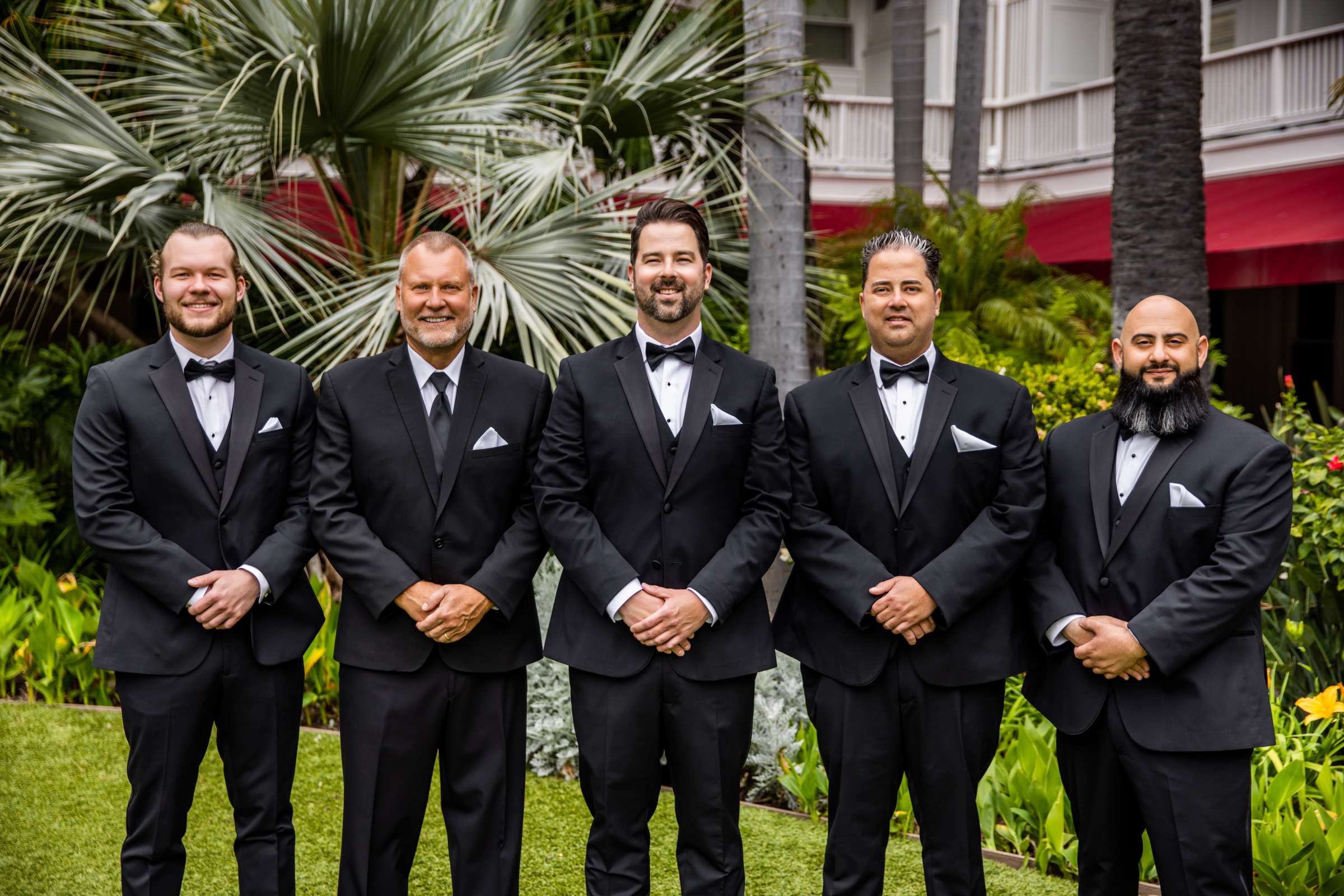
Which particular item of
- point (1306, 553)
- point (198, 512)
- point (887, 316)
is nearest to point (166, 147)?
point (198, 512)

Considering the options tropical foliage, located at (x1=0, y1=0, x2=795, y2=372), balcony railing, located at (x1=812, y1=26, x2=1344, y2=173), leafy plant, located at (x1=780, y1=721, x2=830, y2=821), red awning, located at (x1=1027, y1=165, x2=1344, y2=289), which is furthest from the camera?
balcony railing, located at (x1=812, y1=26, x2=1344, y2=173)

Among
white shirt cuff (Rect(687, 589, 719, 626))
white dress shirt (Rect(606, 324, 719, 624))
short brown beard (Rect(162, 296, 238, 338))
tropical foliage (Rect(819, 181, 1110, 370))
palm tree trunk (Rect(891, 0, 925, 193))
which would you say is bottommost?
white shirt cuff (Rect(687, 589, 719, 626))

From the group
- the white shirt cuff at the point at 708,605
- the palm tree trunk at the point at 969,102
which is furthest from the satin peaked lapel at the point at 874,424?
the palm tree trunk at the point at 969,102

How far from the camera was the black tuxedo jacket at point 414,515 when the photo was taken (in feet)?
10.9

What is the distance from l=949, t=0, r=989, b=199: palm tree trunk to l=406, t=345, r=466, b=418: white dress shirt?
30.2ft

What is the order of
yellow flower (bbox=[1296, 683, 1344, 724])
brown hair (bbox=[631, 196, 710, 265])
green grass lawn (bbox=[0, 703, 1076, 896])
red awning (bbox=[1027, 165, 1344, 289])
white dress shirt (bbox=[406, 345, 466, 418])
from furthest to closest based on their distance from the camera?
red awning (bbox=[1027, 165, 1344, 289]) < green grass lawn (bbox=[0, 703, 1076, 896]) < yellow flower (bbox=[1296, 683, 1344, 724]) < white dress shirt (bbox=[406, 345, 466, 418]) < brown hair (bbox=[631, 196, 710, 265])

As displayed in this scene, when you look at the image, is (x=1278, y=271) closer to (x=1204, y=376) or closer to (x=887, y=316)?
(x=1204, y=376)

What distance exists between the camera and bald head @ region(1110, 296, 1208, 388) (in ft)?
10.5

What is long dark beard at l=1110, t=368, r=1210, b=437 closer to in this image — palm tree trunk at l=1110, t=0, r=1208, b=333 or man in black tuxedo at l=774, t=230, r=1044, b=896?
man in black tuxedo at l=774, t=230, r=1044, b=896

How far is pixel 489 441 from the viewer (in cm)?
341

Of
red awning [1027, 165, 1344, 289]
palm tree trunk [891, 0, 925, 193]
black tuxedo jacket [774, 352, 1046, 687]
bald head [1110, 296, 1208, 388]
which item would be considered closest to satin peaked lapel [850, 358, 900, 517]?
black tuxedo jacket [774, 352, 1046, 687]

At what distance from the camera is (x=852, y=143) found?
50.0 ft

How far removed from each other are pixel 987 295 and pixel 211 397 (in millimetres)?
6590

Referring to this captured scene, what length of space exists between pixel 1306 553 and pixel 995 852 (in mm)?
1718
